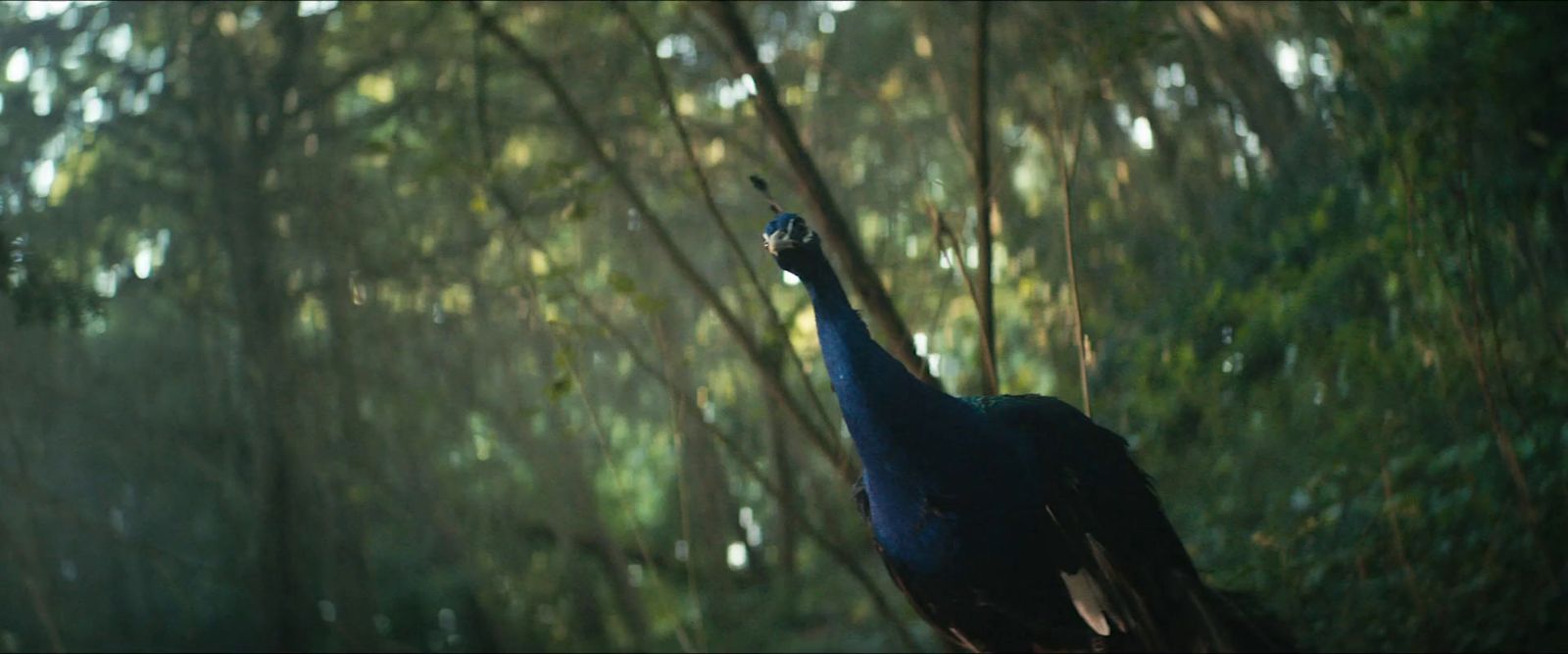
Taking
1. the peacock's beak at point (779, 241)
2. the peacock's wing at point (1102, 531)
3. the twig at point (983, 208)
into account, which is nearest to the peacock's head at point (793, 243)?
the peacock's beak at point (779, 241)

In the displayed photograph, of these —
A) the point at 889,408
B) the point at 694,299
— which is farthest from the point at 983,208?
the point at 694,299

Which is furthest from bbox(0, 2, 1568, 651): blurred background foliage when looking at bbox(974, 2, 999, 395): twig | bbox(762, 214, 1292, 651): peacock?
bbox(762, 214, 1292, 651): peacock

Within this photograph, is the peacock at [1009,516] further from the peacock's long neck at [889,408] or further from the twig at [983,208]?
the twig at [983,208]

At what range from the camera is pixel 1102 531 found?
121 inches

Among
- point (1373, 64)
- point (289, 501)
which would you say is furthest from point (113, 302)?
point (1373, 64)

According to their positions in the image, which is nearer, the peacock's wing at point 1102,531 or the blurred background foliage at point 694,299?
the peacock's wing at point 1102,531

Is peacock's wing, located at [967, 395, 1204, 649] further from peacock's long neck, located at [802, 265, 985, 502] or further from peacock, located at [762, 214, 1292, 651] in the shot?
peacock's long neck, located at [802, 265, 985, 502]

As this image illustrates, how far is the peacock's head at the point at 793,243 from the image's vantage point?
113 inches

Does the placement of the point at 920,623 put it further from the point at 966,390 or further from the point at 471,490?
the point at 471,490

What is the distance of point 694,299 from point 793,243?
6.21m

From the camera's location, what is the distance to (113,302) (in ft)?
21.8

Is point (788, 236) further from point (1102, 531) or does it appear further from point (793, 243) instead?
point (1102, 531)

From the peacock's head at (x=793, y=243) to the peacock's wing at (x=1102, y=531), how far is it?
0.45m

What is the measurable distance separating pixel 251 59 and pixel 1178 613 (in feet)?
17.3
